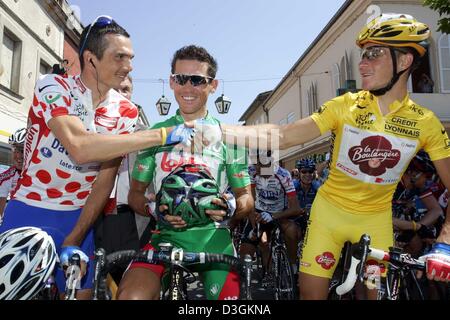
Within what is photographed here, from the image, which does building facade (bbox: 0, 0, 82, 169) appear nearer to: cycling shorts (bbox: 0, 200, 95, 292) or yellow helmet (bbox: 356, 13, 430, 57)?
cycling shorts (bbox: 0, 200, 95, 292)

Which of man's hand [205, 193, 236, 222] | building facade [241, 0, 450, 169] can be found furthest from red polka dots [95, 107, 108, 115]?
building facade [241, 0, 450, 169]

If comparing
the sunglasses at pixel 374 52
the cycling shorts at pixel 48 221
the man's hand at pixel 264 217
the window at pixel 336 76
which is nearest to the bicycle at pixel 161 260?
→ the cycling shorts at pixel 48 221

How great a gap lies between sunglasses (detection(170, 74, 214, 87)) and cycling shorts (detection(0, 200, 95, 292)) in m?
1.23

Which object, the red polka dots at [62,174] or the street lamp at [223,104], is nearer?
the red polka dots at [62,174]

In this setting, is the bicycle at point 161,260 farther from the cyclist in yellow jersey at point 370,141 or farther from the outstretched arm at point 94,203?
the cyclist in yellow jersey at point 370,141

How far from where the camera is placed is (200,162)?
2670mm

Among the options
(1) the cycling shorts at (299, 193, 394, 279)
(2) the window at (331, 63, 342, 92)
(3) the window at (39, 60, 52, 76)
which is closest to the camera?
(1) the cycling shorts at (299, 193, 394, 279)

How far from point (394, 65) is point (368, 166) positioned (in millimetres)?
835

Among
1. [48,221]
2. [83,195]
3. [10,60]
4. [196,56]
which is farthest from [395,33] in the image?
[10,60]

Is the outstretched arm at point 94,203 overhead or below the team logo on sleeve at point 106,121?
below

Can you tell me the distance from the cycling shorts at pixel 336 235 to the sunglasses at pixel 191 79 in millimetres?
1439

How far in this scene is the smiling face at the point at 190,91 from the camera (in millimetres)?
2875

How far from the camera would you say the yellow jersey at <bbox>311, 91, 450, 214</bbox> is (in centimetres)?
292

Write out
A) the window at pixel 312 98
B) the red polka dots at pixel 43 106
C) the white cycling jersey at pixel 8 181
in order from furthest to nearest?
1. the window at pixel 312 98
2. the white cycling jersey at pixel 8 181
3. the red polka dots at pixel 43 106
